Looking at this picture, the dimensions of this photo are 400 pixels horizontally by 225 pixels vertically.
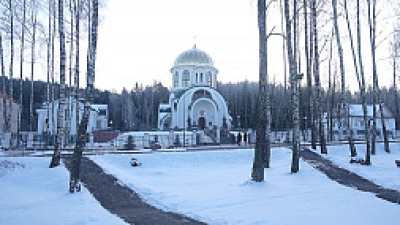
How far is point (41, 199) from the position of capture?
9.45 metres

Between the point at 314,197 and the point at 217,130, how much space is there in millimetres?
24899

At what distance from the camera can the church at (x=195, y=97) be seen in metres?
42.8

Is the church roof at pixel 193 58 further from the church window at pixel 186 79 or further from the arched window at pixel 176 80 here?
the arched window at pixel 176 80

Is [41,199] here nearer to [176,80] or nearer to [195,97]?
[195,97]

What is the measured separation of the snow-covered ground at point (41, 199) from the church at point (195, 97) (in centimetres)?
2697

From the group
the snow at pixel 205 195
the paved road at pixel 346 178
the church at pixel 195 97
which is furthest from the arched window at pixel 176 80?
the snow at pixel 205 195

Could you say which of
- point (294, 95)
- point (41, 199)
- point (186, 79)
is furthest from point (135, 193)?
point (186, 79)

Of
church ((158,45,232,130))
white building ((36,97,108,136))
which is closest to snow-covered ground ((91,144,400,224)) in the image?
white building ((36,97,108,136))

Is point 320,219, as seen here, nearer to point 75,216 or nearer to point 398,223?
point 398,223

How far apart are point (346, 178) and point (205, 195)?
6825 mm

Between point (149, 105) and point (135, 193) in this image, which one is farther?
point (149, 105)

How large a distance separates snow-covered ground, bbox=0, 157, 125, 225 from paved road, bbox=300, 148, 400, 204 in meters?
7.71

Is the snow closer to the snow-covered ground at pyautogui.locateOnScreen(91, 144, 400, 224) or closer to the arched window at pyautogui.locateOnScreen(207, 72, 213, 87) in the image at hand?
the snow-covered ground at pyautogui.locateOnScreen(91, 144, 400, 224)

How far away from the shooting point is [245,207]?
7969 millimetres
